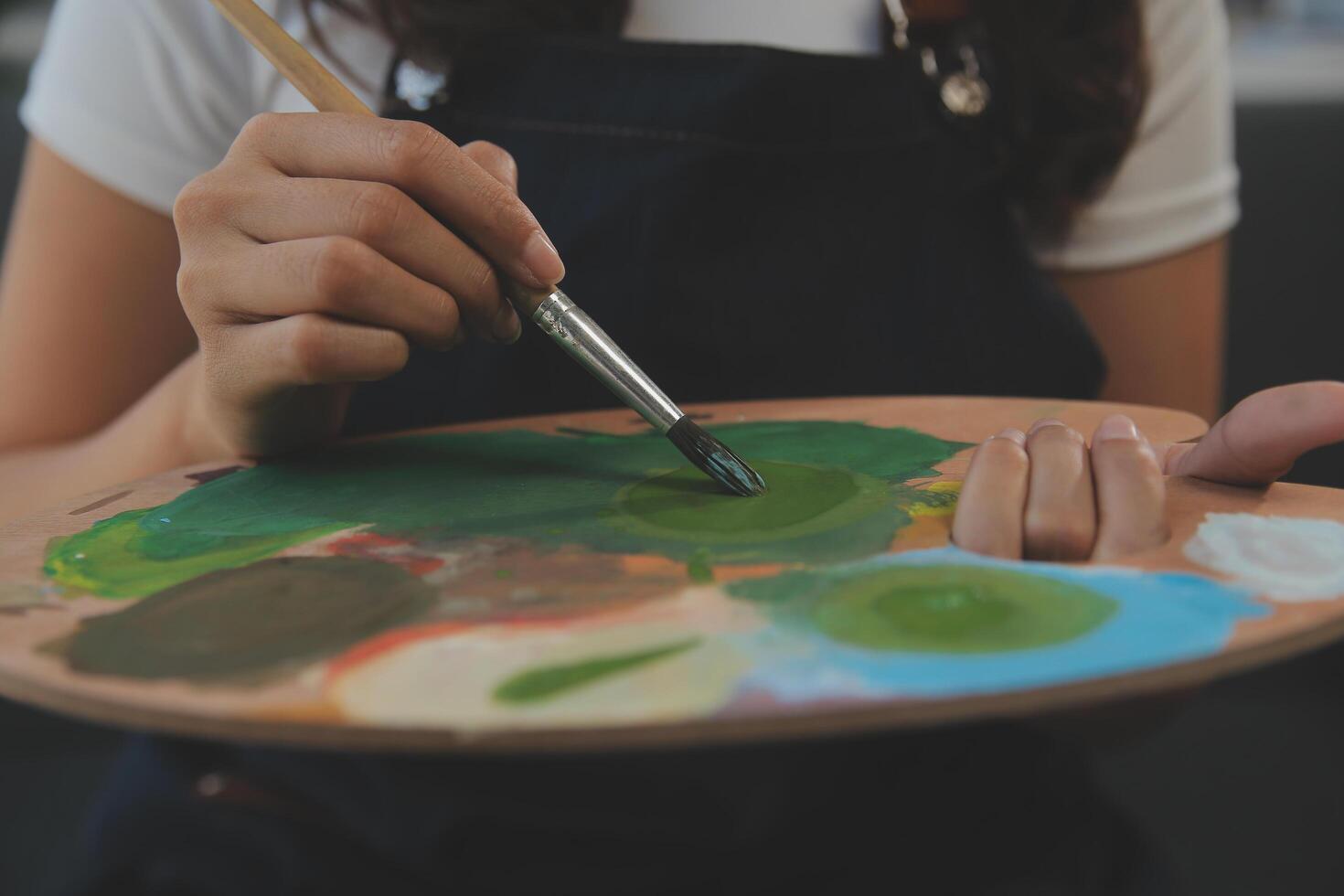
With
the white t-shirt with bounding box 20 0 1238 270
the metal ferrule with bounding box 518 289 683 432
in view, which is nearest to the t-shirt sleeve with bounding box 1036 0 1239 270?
the white t-shirt with bounding box 20 0 1238 270

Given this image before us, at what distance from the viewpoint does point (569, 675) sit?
31 cm

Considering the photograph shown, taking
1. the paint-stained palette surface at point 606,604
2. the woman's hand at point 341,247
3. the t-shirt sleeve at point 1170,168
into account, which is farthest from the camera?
the t-shirt sleeve at point 1170,168

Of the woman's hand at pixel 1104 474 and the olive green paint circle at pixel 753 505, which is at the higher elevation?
the woman's hand at pixel 1104 474

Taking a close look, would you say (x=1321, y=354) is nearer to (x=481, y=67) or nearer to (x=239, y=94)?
(x=481, y=67)

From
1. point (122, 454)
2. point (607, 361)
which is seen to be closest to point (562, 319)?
point (607, 361)

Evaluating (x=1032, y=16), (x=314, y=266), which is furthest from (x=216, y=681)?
(x=1032, y=16)

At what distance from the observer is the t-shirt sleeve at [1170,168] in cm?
98

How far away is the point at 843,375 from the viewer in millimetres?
846

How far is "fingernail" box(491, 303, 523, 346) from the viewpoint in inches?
22.2

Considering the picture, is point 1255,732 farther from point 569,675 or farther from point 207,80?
point 207,80

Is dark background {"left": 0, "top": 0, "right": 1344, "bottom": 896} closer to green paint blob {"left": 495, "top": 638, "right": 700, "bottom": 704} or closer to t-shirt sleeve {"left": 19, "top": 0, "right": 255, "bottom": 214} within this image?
green paint blob {"left": 495, "top": 638, "right": 700, "bottom": 704}

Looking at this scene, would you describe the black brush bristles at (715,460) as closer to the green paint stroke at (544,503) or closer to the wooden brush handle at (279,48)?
the green paint stroke at (544,503)

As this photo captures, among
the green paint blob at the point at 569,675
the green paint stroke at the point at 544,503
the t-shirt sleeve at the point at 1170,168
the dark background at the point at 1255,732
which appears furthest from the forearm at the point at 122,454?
the t-shirt sleeve at the point at 1170,168

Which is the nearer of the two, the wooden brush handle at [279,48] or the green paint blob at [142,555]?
the green paint blob at [142,555]
